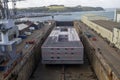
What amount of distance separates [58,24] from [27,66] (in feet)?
154

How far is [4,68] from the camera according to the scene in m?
18.9

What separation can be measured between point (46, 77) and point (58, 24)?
46.5m

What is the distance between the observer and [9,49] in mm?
20609

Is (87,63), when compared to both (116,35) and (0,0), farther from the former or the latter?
(0,0)

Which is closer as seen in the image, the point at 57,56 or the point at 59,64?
the point at 57,56

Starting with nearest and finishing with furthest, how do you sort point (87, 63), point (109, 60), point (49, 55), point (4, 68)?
point (4, 68) → point (109, 60) → point (49, 55) → point (87, 63)

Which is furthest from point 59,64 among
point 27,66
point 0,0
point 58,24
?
point 58,24

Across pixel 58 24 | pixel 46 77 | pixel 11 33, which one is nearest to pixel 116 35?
pixel 46 77

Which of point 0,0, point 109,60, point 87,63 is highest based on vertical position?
point 0,0

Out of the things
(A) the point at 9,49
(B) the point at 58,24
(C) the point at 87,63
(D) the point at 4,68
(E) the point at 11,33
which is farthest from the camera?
(B) the point at 58,24

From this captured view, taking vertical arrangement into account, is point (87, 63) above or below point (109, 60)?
below

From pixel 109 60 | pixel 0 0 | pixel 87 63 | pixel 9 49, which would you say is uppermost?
pixel 0 0

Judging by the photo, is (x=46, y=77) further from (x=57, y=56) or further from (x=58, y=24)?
(x=58, y=24)

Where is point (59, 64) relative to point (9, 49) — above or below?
below
